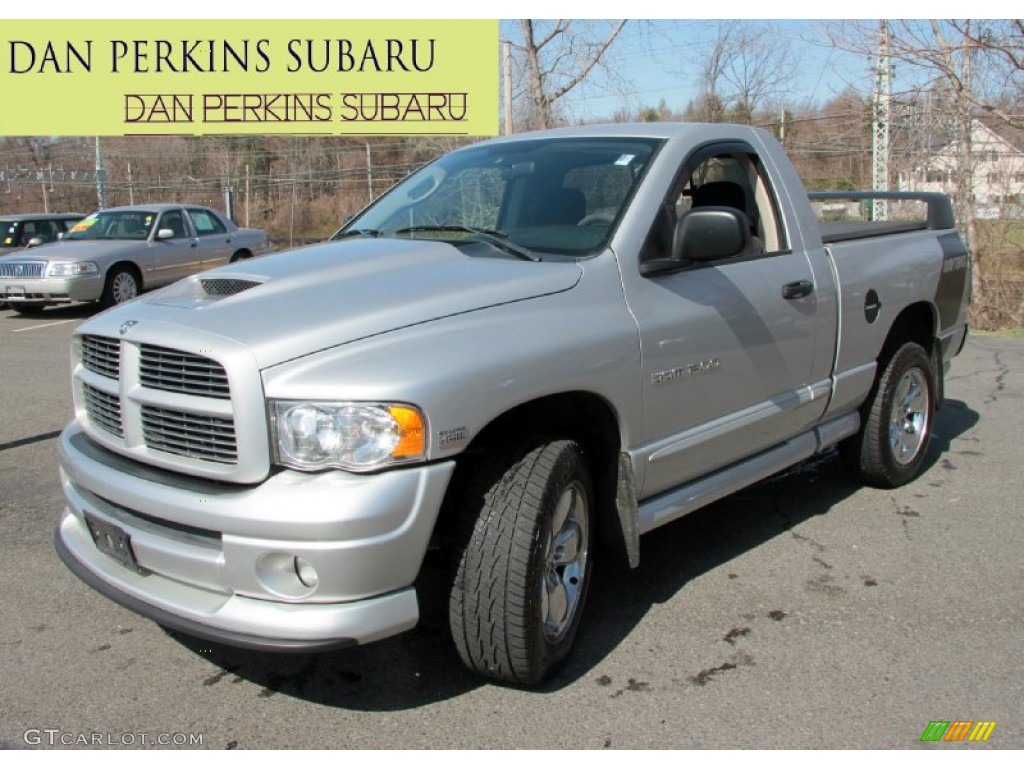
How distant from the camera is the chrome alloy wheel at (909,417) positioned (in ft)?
18.1

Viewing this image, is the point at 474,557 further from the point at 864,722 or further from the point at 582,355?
the point at 864,722

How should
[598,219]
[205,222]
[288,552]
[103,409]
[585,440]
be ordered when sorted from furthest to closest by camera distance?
[205,222]
[598,219]
[585,440]
[103,409]
[288,552]

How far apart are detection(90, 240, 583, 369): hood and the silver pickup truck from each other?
0.01 m

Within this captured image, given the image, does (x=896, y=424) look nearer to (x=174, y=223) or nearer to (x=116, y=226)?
(x=174, y=223)

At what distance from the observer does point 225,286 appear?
348 centimetres

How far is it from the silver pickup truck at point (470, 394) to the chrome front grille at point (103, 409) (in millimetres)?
15

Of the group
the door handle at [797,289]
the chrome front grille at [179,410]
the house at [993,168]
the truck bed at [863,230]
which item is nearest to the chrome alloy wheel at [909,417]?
the truck bed at [863,230]

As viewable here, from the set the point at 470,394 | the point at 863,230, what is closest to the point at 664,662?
the point at 470,394

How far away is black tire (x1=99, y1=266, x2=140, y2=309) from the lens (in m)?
14.2

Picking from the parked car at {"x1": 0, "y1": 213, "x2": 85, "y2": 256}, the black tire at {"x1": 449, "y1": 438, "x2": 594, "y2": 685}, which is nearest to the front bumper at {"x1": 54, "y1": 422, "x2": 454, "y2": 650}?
the black tire at {"x1": 449, "y1": 438, "x2": 594, "y2": 685}

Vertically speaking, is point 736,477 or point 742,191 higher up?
point 742,191

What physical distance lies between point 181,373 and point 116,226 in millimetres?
13580

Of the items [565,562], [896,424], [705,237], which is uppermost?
[705,237]

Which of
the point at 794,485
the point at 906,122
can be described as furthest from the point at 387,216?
the point at 906,122
